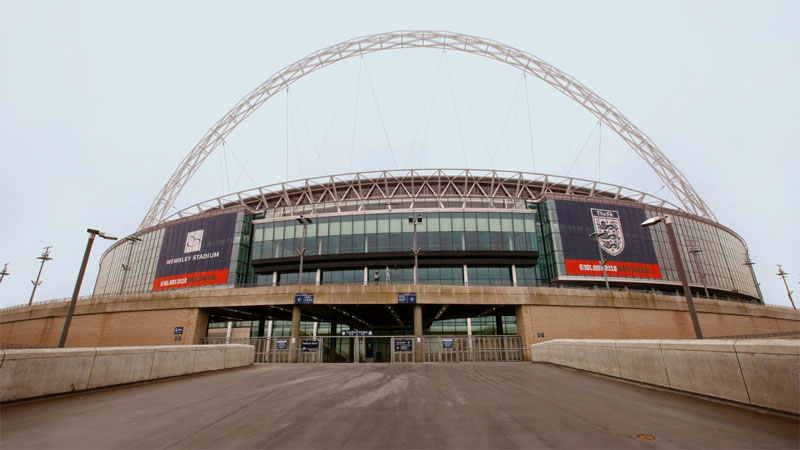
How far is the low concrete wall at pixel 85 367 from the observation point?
7.30 metres

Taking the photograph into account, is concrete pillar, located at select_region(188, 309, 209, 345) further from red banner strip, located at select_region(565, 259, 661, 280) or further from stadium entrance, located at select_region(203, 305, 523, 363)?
red banner strip, located at select_region(565, 259, 661, 280)

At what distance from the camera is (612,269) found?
1879 inches

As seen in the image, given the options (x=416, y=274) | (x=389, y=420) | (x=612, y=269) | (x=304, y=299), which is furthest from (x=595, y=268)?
(x=389, y=420)

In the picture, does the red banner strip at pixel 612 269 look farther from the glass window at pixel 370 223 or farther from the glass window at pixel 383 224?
the glass window at pixel 370 223

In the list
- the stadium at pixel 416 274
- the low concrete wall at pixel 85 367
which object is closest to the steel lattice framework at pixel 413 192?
the stadium at pixel 416 274

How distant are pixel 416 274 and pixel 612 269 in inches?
1251

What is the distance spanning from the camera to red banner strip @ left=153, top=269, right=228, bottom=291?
50.8 meters

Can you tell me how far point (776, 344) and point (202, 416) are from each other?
1016cm

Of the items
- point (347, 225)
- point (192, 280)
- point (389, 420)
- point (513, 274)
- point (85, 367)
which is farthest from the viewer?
point (192, 280)

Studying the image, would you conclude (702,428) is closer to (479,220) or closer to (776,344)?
(776,344)

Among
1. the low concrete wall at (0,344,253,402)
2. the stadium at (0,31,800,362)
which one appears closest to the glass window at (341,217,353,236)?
the stadium at (0,31,800,362)

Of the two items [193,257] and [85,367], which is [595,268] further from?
[193,257]

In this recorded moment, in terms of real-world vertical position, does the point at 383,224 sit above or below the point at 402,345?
above

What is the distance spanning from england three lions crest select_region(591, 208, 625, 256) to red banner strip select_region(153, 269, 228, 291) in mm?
55460
